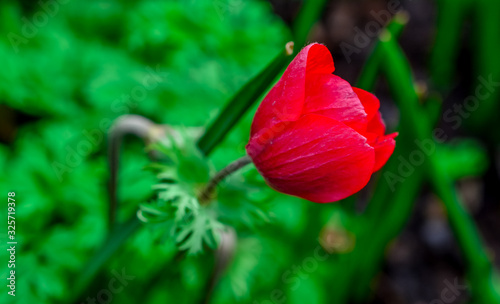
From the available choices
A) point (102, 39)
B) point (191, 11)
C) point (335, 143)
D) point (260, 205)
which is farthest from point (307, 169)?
point (102, 39)

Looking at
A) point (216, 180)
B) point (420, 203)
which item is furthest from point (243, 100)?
point (420, 203)

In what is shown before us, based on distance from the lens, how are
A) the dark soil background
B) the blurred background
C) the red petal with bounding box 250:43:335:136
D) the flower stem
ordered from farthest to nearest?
the dark soil background, the blurred background, the flower stem, the red petal with bounding box 250:43:335:136

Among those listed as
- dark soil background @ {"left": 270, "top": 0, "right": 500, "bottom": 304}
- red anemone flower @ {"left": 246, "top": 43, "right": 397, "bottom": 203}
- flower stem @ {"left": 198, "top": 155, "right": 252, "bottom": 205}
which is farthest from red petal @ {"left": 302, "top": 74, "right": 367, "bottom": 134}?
dark soil background @ {"left": 270, "top": 0, "right": 500, "bottom": 304}

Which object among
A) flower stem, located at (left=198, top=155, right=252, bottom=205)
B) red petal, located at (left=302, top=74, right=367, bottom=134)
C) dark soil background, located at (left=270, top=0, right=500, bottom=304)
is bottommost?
dark soil background, located at (left=270, top=0, right=500, bottom=304)

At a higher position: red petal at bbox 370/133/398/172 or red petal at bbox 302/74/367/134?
red petal at bbox 302/74/367/134

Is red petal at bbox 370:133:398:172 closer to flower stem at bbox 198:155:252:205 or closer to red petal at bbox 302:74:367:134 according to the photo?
red petal at bbox 302:74:367:134

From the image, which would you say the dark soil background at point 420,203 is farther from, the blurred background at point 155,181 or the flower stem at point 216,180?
the flower stem at point 216,180

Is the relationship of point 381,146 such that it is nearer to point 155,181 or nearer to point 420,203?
point 155,181

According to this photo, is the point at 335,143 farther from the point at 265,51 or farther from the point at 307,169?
the point at 265,51
